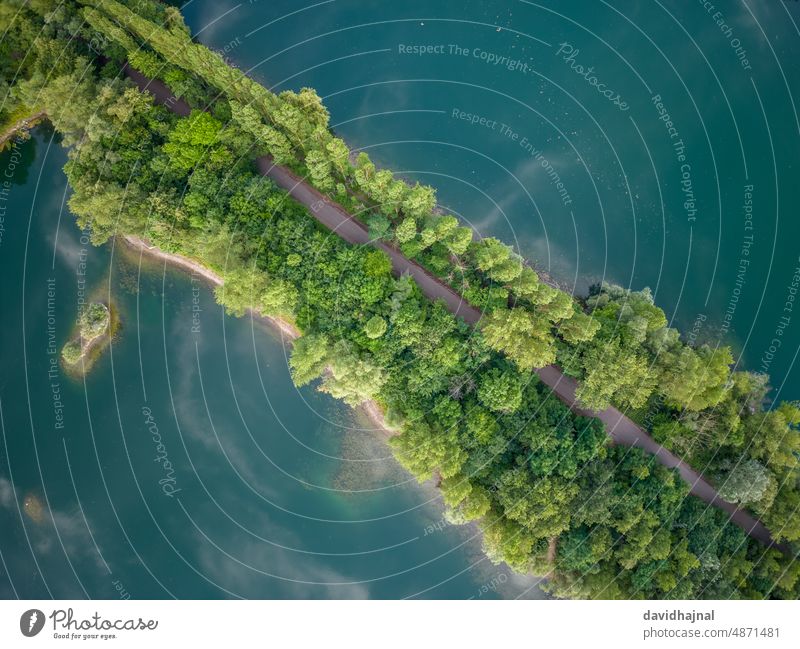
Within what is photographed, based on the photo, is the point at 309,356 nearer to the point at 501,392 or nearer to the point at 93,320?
the point at 501,392

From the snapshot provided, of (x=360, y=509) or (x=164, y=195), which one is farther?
(x=360, y=509)

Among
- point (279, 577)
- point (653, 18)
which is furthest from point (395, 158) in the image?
point (279, 577)

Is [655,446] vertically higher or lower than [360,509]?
higher

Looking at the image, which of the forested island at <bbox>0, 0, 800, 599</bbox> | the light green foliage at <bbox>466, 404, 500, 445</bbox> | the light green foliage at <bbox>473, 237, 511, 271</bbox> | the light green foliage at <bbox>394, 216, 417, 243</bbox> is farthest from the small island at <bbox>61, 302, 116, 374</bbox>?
the light green foliage at <bbox>473, 237, 511, 271</bbox>

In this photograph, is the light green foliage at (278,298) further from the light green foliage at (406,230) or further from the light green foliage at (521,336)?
the light green foliage at (521,336)

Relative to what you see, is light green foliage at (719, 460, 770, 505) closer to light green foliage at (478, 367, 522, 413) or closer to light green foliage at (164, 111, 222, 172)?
light green foliage at (478, 367, 522, 413)

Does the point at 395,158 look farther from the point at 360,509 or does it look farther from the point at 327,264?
the point at 360,509

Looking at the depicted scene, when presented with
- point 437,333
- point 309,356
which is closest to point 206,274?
point 309,356
